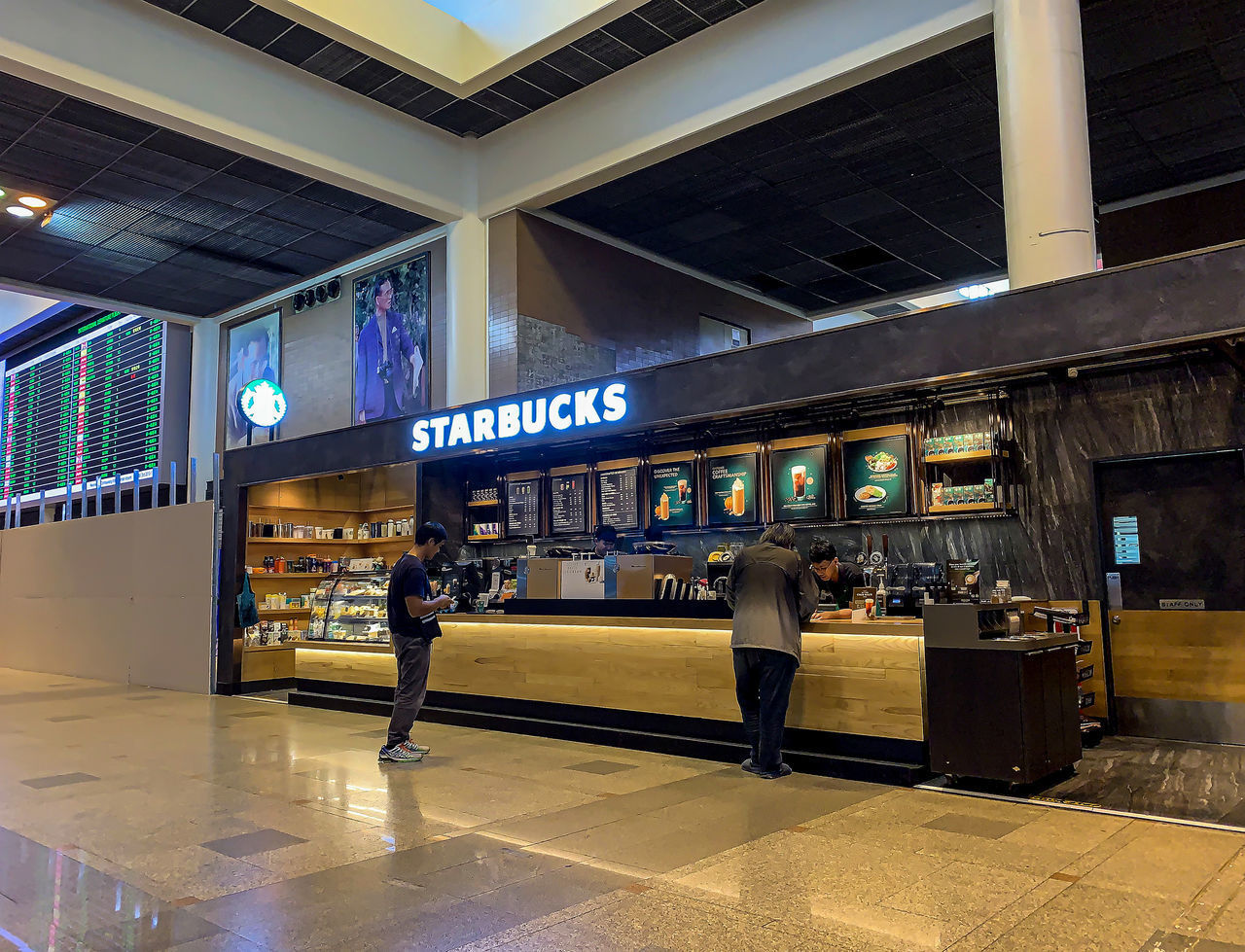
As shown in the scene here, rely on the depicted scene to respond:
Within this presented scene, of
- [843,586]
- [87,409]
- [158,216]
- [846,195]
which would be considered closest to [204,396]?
[87,409]

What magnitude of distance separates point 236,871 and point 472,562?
592 cm

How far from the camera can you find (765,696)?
5855mm

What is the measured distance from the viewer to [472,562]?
991 centimetres

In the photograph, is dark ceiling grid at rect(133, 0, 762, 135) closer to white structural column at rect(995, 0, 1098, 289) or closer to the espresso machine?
white structural column at rect(995, 0, 1098, 289)

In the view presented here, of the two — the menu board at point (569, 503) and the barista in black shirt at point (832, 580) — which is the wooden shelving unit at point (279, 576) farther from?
the barista in black shirt at point (832, 580)

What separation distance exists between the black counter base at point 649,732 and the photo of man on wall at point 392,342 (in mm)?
3737

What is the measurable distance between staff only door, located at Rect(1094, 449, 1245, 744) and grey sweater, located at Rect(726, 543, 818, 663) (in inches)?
112

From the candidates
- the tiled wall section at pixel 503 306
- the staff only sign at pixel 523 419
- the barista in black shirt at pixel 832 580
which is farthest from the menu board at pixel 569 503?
the barista in black shirt at pixel 832 580

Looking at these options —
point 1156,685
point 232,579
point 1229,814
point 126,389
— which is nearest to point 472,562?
point 232,579

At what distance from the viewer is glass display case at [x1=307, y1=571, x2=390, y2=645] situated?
380 inches

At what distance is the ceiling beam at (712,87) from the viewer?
7.96 meters

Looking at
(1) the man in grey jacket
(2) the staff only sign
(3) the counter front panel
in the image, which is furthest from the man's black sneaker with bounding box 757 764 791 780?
(2) the staff only sign

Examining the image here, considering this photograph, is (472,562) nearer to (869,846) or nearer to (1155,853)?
(869,846)

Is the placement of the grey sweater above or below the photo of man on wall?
below
